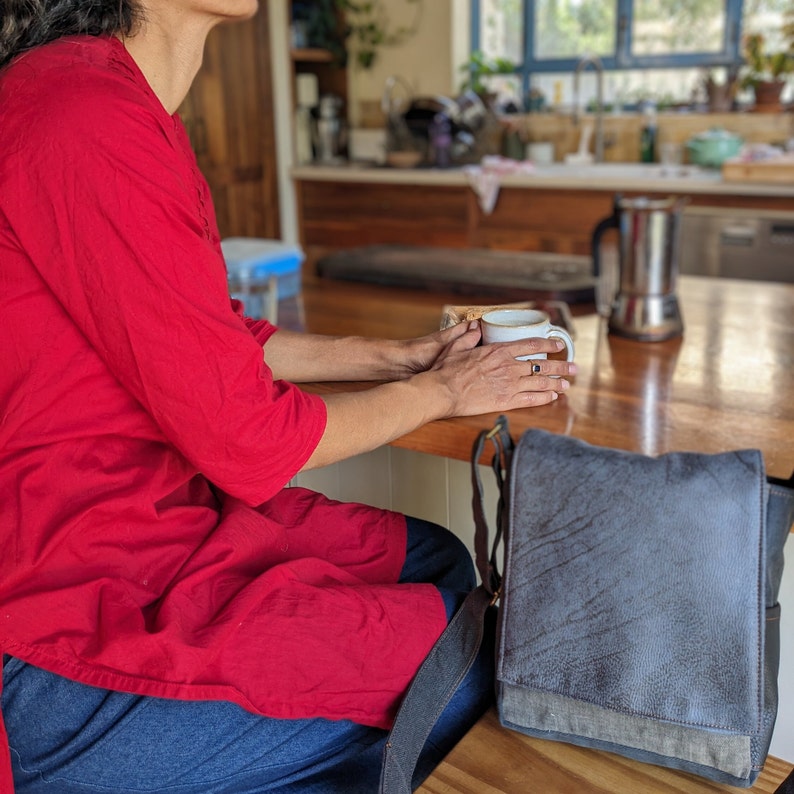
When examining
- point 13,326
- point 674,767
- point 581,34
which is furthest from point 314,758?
point 581,34

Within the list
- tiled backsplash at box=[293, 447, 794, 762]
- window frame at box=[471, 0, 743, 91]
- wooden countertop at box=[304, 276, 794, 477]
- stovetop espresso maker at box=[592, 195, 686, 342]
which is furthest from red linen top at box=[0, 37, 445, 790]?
window frame at box=[471, 0, 743, 91]

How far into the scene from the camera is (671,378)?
1.32 m

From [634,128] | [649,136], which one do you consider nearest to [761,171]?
[649,136]

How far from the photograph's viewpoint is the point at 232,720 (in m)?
0.91

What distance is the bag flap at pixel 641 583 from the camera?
0.85 m

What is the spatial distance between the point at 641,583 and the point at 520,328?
432 mm

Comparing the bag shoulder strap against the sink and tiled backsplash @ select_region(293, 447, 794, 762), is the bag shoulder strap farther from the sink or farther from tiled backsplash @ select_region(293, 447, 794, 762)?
the sink

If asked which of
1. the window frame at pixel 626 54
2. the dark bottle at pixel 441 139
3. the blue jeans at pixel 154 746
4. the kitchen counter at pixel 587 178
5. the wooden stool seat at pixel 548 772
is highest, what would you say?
the window frame at pixel 626 54

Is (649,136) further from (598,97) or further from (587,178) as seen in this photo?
(587,178)

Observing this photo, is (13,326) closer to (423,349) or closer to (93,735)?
(93,735)

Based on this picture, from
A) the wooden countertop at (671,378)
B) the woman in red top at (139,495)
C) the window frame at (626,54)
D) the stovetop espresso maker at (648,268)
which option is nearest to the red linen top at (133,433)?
the woman in red top at (139,495)

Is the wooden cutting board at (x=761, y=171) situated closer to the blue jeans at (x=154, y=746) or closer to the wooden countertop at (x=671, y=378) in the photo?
the wooden countertop at (x=671, y=378)

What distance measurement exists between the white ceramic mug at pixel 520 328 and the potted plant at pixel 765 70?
126 inches

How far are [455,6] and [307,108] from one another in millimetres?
869
